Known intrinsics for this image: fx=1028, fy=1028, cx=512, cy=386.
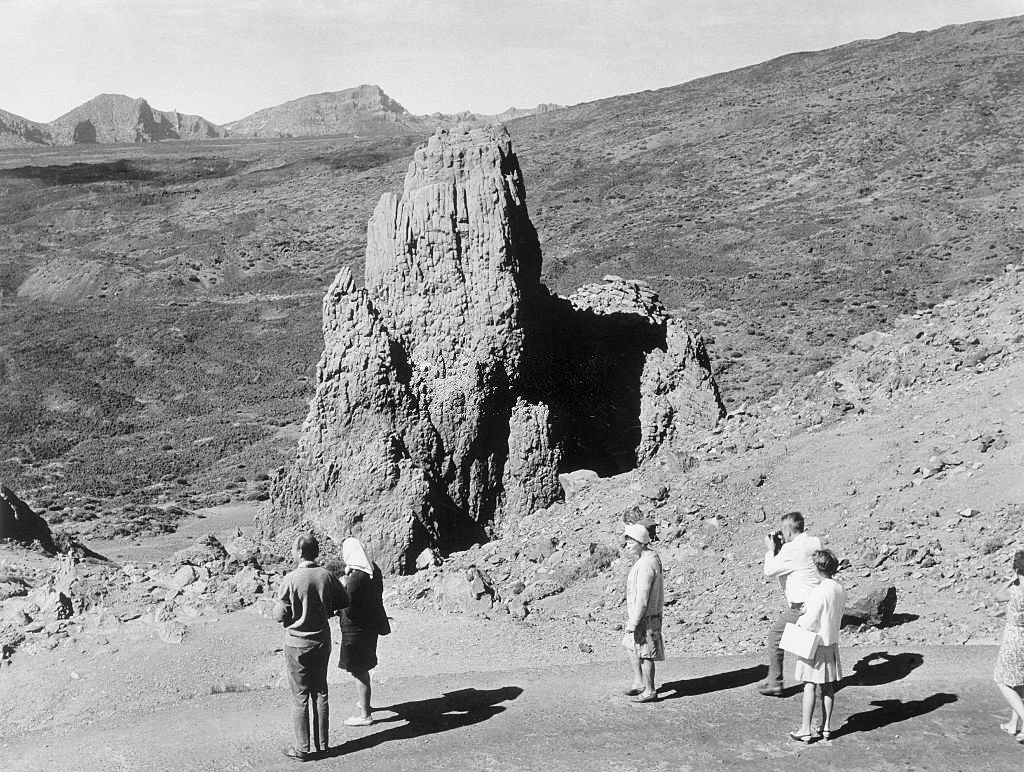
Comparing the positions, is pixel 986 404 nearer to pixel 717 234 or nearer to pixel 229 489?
pixel 229 489

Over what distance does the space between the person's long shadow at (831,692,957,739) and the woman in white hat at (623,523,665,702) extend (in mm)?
1488

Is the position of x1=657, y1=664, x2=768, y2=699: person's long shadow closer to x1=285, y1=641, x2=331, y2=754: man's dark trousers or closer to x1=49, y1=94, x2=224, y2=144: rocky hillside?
x1=285, y1=641, x2=331, y2=754: man's dark trousers

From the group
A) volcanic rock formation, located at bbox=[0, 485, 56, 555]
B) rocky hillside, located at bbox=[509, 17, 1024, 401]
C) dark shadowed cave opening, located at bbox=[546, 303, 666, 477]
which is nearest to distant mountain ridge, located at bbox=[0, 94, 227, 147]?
rocky hillside, located at bbox=[509, 17, 1024, 401]

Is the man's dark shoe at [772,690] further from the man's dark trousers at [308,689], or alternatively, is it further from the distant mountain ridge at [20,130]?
the distant mountain ridge at [20,130]

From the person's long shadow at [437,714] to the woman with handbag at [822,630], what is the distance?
2.52 m

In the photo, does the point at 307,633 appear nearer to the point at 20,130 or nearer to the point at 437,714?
the point at 437,714

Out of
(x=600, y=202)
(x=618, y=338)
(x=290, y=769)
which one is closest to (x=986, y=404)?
(x=618, y=338)

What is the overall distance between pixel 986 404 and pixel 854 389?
96.4 inches

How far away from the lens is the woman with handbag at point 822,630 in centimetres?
730

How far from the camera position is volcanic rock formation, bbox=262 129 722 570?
14773 millimetres

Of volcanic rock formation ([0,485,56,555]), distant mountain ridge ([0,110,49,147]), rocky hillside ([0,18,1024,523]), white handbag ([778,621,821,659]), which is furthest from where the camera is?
distant mountain ridge ([0,110,49,147])

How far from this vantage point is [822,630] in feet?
24.0

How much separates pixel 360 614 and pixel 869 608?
4.89 metres

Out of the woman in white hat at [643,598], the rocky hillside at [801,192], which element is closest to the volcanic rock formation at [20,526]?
the woman in white hat at [643,598]
